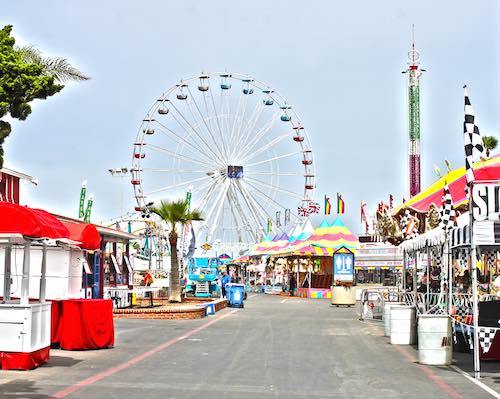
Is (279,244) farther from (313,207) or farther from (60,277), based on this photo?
(60,277)

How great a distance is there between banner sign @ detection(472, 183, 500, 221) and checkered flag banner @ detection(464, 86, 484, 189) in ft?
0.76

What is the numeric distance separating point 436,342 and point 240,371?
3.38m

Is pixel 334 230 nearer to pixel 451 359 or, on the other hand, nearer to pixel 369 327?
pixel 369 327

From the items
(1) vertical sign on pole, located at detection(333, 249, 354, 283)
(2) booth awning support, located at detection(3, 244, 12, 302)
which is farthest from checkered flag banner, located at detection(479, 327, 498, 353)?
(1) vertical sign on pole, located at detection(333, 249, 354, 283)

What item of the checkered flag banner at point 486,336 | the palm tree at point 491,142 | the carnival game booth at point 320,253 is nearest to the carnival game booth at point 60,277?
the checkered flag banner at point 486,336

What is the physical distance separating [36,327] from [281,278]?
53.4 m

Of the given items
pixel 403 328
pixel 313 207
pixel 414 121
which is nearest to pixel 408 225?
pixel 403 328

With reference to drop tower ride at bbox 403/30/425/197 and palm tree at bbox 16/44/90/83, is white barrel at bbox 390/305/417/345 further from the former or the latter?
drop tower ride at bbox 403/30/425/197

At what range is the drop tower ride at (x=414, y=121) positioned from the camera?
9256cm

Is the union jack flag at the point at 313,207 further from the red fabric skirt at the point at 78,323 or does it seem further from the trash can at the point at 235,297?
the red fabric skirt at the point at 78,323

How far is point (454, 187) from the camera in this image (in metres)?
21.5

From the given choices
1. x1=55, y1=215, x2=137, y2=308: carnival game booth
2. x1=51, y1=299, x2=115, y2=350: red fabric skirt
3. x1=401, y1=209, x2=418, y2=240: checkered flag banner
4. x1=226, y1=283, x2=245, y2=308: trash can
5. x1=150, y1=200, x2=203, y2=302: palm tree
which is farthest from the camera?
x1=226, y1=283, x2=245, y2=308: trash can

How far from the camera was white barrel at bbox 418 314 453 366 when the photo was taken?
13.1m

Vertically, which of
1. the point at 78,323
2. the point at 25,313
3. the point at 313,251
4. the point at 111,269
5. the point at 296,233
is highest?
the point at 296,233
